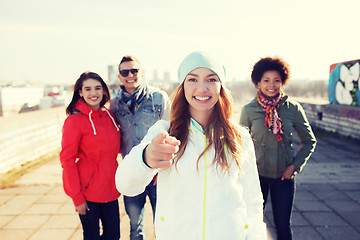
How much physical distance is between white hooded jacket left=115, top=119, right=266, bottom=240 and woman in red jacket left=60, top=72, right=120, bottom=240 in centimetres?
106

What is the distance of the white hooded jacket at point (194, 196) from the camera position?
1.22 metres

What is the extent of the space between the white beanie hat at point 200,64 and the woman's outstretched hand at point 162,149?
0.47 metres

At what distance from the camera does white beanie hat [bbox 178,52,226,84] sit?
53.1 inches

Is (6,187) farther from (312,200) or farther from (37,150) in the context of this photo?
(312,200)

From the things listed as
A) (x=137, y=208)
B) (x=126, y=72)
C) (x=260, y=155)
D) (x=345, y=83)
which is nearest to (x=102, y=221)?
(x=137, y=208)

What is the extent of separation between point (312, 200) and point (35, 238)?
159 inches

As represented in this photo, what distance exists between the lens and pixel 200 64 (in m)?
1.34

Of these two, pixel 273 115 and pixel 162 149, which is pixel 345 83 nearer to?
pixel 273 115

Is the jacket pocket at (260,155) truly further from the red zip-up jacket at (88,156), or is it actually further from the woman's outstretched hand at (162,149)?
the woman's outstretched hand at (162,149)

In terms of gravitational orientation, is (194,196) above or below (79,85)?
below

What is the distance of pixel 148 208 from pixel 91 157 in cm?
197

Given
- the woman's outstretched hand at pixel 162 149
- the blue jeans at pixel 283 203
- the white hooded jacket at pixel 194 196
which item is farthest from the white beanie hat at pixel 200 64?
the blue jeans at pixel 283 203

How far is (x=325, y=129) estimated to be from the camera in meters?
10.4

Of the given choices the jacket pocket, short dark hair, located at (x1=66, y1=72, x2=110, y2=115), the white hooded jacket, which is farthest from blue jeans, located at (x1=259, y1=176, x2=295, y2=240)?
short dark hair, located at (x1=66, y1=72, x2=110, y2=115)
